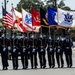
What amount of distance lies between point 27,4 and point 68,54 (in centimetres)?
6214

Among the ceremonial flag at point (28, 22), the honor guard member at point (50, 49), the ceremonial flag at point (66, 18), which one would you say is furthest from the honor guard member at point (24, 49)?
the ceremonial flag at point (66, 18)

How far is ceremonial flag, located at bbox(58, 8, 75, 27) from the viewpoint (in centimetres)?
1898

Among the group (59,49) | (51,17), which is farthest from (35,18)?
(59,49)

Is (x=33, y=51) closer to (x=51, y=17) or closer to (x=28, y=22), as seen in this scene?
(x=28, y=22)

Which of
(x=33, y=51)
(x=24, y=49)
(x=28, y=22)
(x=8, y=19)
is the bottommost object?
(x=33, y=51)

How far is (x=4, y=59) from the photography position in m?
17.9

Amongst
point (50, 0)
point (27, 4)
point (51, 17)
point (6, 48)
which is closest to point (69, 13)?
point (51, 17)

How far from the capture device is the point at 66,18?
62.6 ft

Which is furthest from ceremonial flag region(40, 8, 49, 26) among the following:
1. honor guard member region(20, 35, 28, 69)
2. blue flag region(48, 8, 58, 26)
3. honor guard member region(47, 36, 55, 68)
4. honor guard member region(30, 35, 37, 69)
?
honor guard member region(20, 35, 28, 69)

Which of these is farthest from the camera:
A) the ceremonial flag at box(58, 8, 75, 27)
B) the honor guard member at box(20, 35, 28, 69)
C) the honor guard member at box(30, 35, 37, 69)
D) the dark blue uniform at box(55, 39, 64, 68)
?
the ceremonial flag at box(58, 8, 75, 27)

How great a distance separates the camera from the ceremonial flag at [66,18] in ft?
62.3

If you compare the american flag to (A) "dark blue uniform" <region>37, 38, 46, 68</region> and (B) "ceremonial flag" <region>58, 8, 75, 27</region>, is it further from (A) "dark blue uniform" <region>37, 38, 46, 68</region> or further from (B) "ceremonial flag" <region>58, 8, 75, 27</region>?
(B) "ceremonial flag" <region>58, 8, 75, 27</region>

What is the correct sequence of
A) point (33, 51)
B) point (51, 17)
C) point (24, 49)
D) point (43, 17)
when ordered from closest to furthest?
point (24, 49) < point (33, 51) < point (43, 17) < point (51, 17)

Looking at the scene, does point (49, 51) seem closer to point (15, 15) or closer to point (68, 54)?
point (68, 54)
